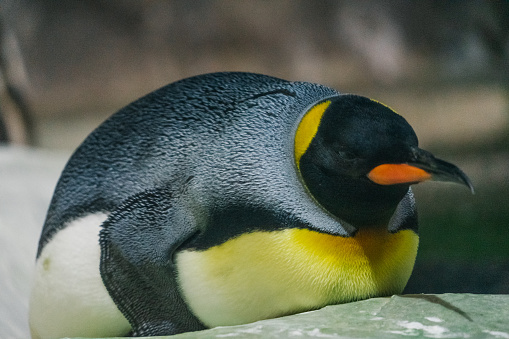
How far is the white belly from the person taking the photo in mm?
1289

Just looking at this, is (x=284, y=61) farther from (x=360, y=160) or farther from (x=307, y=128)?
(x=360, y=160)

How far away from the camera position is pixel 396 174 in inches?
40.0

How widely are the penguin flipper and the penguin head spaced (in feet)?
0.94

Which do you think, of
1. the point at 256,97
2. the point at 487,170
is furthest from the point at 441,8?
the point at 256,97

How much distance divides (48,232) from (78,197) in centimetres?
15

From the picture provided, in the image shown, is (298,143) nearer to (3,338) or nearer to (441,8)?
(3,338)

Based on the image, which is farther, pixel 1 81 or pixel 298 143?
pixel 1 81

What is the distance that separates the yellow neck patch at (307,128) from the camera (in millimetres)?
1162

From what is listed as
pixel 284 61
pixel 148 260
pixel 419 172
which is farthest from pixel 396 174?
pixel 284 61

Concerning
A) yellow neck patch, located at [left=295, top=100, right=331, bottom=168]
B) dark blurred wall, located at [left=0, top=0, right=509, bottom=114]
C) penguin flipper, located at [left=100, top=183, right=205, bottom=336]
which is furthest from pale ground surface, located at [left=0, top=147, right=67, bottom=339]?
yellow neck patch, located at [left=295, top=100, right=331, bottom=168]

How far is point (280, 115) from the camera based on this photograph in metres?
1.25

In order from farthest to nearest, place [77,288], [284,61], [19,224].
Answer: [284,61] → [19,224] → [77,288]

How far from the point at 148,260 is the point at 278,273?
0.93 feet

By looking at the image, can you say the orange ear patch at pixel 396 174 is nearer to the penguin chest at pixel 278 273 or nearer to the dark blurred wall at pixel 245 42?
the penguin chest at pixel 278 273
